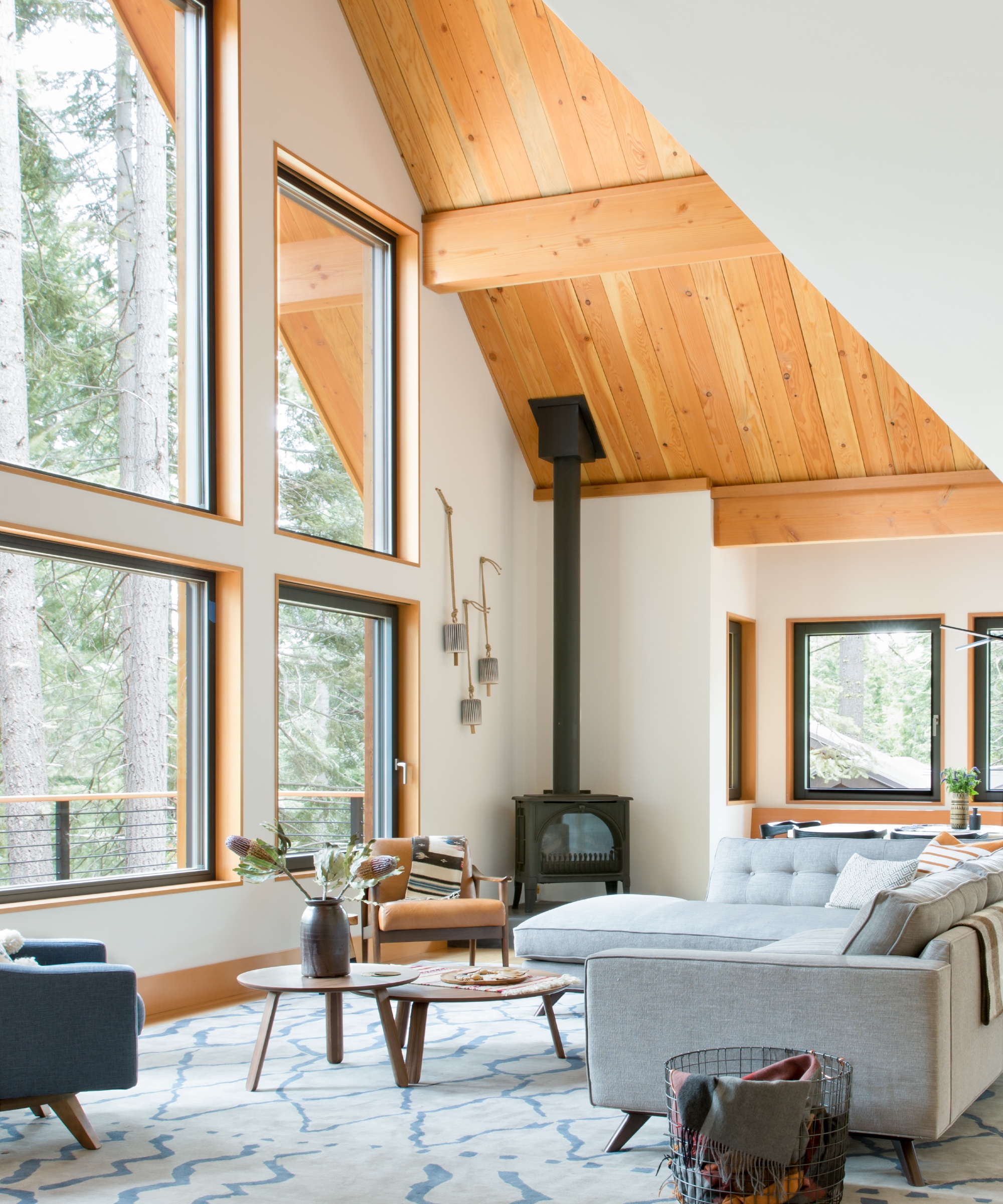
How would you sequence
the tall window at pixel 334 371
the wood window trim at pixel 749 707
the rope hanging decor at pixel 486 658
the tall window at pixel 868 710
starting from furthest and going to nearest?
the wood window trim at pixel 749 707 → the tall window at pixel 868 710 → the rope hanging decor at pixel 486 658 → the tall window at pixel 334 371

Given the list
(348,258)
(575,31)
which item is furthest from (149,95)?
(575,31)

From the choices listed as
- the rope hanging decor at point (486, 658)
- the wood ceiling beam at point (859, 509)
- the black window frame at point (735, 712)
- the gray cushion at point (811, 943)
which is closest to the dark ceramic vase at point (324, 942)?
the gray cushion at point (811, 943)

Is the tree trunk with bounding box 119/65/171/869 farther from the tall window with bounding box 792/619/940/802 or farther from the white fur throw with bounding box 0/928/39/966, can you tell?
the tall window with bounding box 792/619/940/802

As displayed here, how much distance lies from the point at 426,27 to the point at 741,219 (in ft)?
6.93

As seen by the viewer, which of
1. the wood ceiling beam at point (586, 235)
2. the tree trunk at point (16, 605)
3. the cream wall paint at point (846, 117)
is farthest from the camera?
the wood ceiling beam at point (586, 235)

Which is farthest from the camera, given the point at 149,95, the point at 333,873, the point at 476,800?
the point at 476,800

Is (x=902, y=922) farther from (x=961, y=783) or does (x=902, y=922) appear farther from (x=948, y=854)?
(x=961, y=783)

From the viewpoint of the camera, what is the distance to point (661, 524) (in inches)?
351

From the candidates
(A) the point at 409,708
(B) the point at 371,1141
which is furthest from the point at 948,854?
(A) the point at 409,708

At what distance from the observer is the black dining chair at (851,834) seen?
19.8 feet

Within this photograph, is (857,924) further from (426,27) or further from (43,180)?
(426,27)

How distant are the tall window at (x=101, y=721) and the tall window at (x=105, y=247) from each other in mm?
453

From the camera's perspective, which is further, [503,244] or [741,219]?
[503,244]

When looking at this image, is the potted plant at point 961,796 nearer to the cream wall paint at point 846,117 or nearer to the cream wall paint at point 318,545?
the cream wall paint at point 318,545
